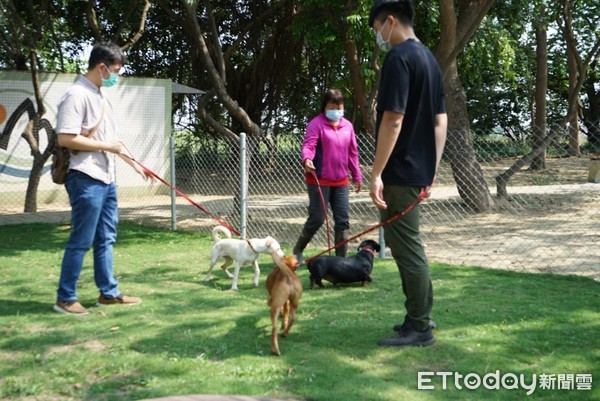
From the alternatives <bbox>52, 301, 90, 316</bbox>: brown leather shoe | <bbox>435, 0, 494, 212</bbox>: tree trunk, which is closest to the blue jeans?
<bbox>52, 301, 90, 316</bbox>: brown leather shoe

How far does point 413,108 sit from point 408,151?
250mm

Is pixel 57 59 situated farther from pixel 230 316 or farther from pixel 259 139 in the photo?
pixel 230 316

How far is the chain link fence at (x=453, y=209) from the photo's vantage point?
25.7ft

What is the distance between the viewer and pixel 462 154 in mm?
10969

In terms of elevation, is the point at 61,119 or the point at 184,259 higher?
the point at 61,119

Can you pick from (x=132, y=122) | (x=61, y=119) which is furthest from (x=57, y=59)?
(x=61, y=119)

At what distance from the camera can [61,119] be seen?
458 cm

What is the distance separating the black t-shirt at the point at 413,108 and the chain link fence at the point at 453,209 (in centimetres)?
332

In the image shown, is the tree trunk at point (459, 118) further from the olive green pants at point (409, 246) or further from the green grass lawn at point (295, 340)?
the olive green pants at point (409, 246)

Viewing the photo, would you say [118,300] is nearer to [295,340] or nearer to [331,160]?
[295,340]

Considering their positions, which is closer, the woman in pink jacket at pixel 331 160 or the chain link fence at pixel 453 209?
the woman in pink jacket at pixel 331 160

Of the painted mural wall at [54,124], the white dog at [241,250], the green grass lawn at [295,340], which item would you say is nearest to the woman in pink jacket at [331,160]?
the green grass lawn at [295,340]

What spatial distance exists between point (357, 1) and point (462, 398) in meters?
8.82

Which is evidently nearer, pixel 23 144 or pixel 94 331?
pixel 94 331
